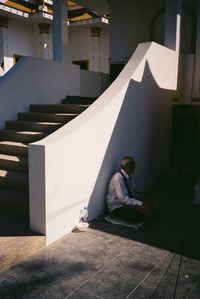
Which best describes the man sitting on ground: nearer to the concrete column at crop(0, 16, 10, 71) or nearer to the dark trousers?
the dark trousers

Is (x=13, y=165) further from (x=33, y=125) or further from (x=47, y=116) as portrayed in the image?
(x=47, y=116)

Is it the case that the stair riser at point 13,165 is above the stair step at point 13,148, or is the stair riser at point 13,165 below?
below

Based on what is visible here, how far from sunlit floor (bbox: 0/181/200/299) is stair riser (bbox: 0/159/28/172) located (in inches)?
61.2

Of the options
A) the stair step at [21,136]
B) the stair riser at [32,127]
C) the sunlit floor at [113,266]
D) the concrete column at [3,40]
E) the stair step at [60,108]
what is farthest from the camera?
the concrete column at [3,40]

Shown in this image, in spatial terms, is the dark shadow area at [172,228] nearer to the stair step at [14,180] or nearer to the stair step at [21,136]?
the stair step at [14,180]

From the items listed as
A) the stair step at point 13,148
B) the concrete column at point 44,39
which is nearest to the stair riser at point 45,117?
the stair step at point 13,148

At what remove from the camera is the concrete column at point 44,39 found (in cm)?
1725

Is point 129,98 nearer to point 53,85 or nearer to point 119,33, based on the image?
point 53,85

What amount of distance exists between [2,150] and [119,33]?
684 cm

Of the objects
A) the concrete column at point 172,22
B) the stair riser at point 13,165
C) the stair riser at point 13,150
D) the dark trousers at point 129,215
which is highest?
the concrete column at point 172,22

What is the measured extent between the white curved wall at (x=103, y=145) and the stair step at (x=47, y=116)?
52.5 inches

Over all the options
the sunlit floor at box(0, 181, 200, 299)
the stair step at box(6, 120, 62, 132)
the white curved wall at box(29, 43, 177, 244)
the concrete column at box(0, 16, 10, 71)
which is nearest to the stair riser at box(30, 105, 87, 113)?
the stair step at box(6, 120, 62, 132)

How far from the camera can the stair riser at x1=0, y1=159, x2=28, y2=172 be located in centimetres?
562

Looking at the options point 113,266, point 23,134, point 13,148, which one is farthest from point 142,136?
point 113,266
